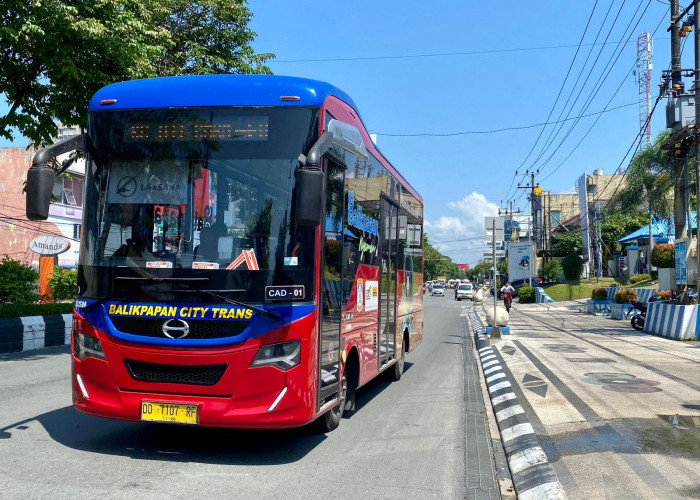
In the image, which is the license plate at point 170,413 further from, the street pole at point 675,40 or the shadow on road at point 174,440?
the street pole at point 675,40

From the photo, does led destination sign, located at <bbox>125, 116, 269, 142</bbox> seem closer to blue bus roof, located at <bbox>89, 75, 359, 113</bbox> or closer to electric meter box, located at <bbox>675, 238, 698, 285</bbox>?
blue bus roof, located at <bbox>89, 75, 359, 113</bbox>

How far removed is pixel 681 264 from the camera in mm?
20062

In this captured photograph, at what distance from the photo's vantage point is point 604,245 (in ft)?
180

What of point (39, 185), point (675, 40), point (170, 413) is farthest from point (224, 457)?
point (675, 40)

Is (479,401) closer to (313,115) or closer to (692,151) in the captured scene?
(313,115)

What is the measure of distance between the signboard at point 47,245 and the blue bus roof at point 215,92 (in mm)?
18945

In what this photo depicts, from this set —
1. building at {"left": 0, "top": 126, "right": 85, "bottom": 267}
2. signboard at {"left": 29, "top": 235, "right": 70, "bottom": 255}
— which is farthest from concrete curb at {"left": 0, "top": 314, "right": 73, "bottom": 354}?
building at {"left": 0, "top": 126, "right": 85, "bottom": 267}

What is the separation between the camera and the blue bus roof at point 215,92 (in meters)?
5.66

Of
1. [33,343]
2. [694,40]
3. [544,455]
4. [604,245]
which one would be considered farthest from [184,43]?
[604,245]

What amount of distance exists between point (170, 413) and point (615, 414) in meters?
5.57

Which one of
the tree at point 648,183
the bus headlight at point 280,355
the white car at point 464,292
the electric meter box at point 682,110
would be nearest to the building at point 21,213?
the electric meter box at point 682,110

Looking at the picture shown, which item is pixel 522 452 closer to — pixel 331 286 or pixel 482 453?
pixel 482 453

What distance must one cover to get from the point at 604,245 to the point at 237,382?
180 feet

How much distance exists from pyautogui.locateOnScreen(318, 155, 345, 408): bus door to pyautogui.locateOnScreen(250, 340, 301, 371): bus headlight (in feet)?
1.29
